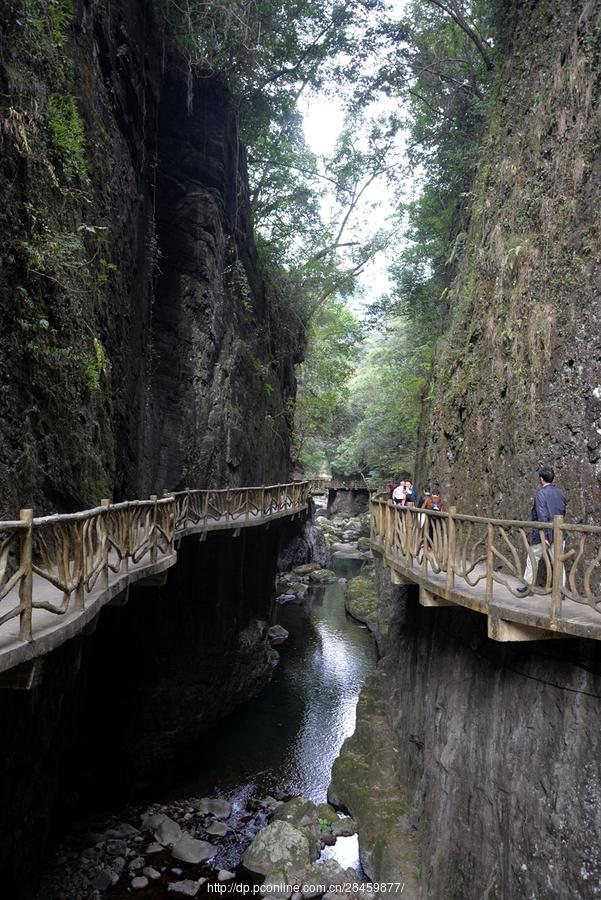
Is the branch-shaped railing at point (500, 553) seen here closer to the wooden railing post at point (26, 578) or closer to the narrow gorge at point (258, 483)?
the narrow gorge at point (258, 483)

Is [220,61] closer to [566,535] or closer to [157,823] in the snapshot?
[566,535]

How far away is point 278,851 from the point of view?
10.6 meters

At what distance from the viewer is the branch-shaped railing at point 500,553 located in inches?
209

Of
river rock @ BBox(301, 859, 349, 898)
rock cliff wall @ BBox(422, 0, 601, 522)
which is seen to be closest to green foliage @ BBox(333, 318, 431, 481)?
rock cliff wall @ BBox(422, 0, 601, 522)

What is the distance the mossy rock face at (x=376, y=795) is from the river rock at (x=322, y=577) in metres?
18.4

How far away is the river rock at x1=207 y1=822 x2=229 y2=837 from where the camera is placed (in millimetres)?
11477

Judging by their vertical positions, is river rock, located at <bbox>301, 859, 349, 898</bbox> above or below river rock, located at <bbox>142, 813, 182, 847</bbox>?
above

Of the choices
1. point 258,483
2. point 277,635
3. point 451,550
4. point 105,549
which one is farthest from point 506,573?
point 277,635

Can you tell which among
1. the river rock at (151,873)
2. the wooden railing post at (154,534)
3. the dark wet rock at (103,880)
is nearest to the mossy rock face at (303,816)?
the river rock at (151,873)

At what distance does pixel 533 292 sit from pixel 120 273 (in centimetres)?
812

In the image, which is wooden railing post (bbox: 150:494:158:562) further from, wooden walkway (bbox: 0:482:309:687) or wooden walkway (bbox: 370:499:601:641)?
wooden walkway (bbox: 370:499:601:641)

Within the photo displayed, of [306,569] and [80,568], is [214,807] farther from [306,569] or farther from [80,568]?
[306,569]

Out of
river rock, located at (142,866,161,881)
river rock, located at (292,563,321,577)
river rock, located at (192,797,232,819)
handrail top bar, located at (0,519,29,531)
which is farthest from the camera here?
river rock, located at (292,563,321,577)

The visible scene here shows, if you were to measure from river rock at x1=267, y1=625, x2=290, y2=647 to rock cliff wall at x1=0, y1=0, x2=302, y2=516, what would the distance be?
247 inches
